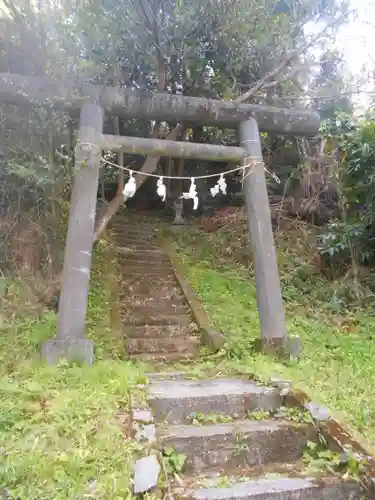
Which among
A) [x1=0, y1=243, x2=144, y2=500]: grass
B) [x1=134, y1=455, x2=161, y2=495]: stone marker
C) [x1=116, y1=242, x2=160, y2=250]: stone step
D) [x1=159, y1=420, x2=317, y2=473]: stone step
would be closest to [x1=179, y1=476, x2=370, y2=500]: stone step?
[x1=134, y1=455, x2=161, y2=495]: stone marker

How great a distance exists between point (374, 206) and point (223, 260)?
335 centimetres

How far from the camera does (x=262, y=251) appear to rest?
5.75m

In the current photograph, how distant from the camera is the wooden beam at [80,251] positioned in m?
4.78

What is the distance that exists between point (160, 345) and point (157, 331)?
1.22 feet

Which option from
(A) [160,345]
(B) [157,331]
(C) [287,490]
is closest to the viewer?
(C) [287,490]

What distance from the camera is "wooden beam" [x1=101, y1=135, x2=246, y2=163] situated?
5.55 m

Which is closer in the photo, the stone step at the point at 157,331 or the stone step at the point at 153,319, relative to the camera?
the stone step at the point at 157,331

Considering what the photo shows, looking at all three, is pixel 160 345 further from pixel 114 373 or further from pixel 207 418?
pixel 207 418

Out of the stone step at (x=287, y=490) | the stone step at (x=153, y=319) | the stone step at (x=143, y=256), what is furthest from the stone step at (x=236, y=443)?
the stone step at (x=143, y=256)

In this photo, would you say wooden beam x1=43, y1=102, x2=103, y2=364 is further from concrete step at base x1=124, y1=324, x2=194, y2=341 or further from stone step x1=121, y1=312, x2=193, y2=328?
stone step x1=121, y1=312, x2=193, y2=328

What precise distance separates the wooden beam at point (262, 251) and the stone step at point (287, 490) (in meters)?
2.51

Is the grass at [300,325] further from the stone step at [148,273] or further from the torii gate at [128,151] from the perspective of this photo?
the torii gate at [128,151]

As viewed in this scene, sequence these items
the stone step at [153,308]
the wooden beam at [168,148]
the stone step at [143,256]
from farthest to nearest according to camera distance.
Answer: the stone step at [143,256], the stone step at [153,308], the wooden beam at [168,148]

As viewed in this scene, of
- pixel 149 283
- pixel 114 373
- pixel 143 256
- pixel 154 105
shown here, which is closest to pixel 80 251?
pixel 114 373
